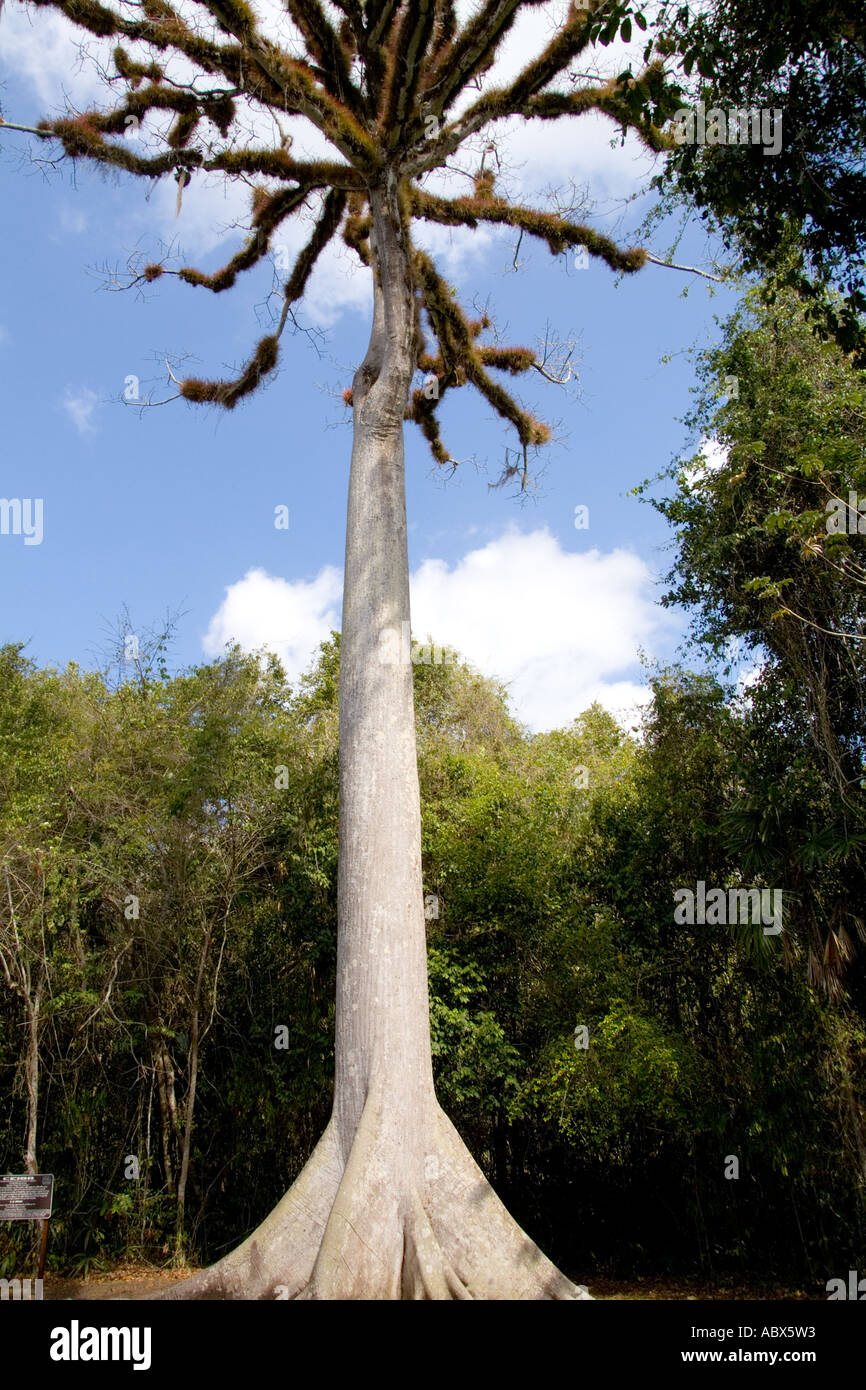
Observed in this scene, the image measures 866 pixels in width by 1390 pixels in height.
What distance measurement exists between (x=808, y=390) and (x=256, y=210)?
485 cm

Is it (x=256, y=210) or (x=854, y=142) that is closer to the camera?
(x=854, y=142)

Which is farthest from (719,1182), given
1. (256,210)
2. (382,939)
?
(256,210)

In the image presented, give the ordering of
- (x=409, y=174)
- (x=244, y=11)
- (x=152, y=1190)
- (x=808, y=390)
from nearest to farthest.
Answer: (x=244, y=11), (x=409, y=174), (x=808, y=390), (x=152, y=1190)

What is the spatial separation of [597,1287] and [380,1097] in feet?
14.1

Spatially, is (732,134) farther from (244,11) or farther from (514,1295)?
(514,1295)

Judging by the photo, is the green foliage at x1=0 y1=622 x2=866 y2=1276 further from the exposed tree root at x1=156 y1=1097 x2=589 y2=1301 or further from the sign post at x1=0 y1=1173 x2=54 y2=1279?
the exposed tree root at x1=156 y1=1097 x2=589 y2=1301

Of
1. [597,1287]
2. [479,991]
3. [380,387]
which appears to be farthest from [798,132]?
[597,1287]

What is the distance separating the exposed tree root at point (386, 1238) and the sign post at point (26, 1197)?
3.57 feet

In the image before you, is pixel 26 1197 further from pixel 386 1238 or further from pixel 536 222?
pixel 536 222

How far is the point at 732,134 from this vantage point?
4426mm

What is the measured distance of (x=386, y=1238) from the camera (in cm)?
393

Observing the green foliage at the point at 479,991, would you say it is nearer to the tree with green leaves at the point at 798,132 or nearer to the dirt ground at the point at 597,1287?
the dirt ground at the point at 597,1287

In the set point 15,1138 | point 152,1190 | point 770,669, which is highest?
point 770,669

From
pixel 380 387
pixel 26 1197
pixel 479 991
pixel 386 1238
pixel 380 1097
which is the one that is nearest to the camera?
pixel 386 1238
